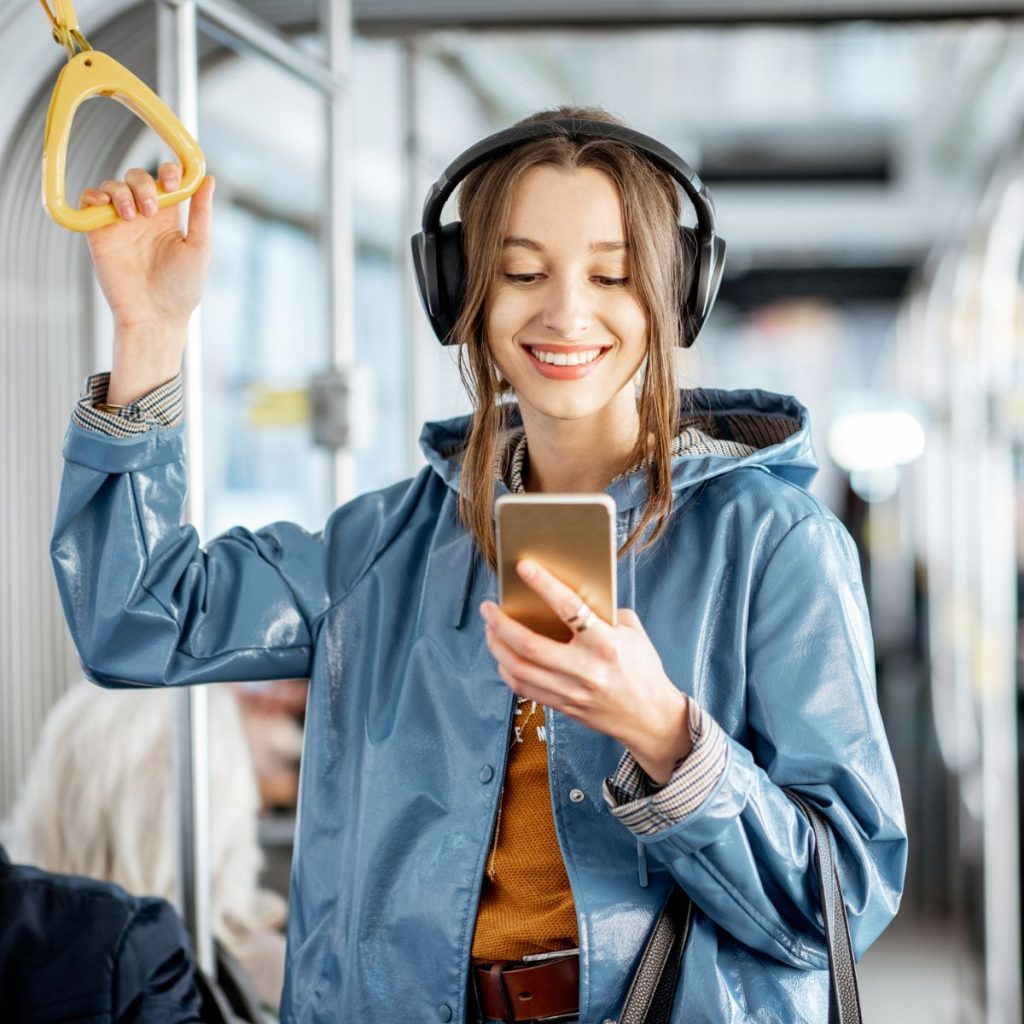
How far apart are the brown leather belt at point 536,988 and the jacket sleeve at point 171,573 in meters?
0.42

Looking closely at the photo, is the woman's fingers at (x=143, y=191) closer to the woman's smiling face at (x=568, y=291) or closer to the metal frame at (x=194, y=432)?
the woman's smiling face at (x=568, y=291)

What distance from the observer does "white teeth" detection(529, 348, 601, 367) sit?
4.29ft

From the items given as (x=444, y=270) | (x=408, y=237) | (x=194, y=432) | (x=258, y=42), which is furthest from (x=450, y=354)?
(x=408, y=237)

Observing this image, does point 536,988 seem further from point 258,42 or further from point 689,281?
point 258,42

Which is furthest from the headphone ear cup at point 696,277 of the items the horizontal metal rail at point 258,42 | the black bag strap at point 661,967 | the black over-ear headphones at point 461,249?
the horizontal metal rail at point 258,42

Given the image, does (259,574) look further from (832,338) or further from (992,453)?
(832,338)

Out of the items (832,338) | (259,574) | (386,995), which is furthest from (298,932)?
(832,338)

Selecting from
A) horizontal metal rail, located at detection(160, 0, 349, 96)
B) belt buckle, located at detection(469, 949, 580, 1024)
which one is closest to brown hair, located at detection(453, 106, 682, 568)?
belt buckle, located at detection(469, 949, 580, 1024)

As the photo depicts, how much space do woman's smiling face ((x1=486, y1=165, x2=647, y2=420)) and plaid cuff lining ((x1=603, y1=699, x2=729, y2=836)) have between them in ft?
1.21

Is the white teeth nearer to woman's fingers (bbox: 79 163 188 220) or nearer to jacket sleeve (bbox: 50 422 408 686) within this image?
jacket sleeve (bbox: 50 422 408 686)

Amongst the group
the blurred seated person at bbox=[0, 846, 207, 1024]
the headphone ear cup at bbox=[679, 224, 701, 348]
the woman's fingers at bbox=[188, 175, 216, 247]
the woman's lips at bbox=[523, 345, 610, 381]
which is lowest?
the blurred seated person at bbox=[0, 846, 207, 1024]

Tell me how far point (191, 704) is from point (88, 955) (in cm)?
54

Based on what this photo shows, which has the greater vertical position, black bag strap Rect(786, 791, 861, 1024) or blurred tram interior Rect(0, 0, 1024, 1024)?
blurred tram interior Rect(0, 0, 1024, 1024)

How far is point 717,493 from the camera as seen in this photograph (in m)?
1.36
